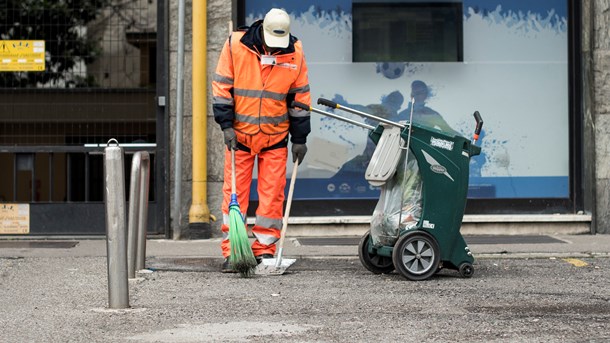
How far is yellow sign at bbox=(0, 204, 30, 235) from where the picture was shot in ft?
35.2

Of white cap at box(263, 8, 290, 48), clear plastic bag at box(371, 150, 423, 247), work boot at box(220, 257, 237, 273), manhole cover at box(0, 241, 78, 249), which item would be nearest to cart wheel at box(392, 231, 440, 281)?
clear plastic bag at box(371, 150, 423, 247)

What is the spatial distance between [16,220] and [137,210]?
11.0ft

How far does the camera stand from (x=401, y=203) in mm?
7906

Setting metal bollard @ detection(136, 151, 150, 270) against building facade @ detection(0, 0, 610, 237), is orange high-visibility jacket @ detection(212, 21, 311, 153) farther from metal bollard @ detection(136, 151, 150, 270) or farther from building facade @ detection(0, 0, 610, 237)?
building facade @ detection(0, 0, 610, 237)

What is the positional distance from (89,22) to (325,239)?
289 centimetres

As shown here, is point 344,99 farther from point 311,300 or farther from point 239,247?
point 311,300

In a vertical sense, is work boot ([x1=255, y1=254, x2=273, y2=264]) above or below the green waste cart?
below

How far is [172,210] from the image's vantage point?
1061 centimetres

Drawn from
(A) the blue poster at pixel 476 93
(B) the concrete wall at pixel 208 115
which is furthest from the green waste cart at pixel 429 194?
(A) the blue poster at pixel 476 93

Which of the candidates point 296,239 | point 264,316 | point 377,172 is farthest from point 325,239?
point 264,316

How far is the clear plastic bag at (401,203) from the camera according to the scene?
7887 mm

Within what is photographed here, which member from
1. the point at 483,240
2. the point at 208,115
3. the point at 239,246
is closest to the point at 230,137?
the point at 239,246

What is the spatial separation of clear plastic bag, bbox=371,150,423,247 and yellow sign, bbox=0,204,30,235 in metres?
4.05

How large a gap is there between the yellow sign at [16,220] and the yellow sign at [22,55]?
1.26 metres
